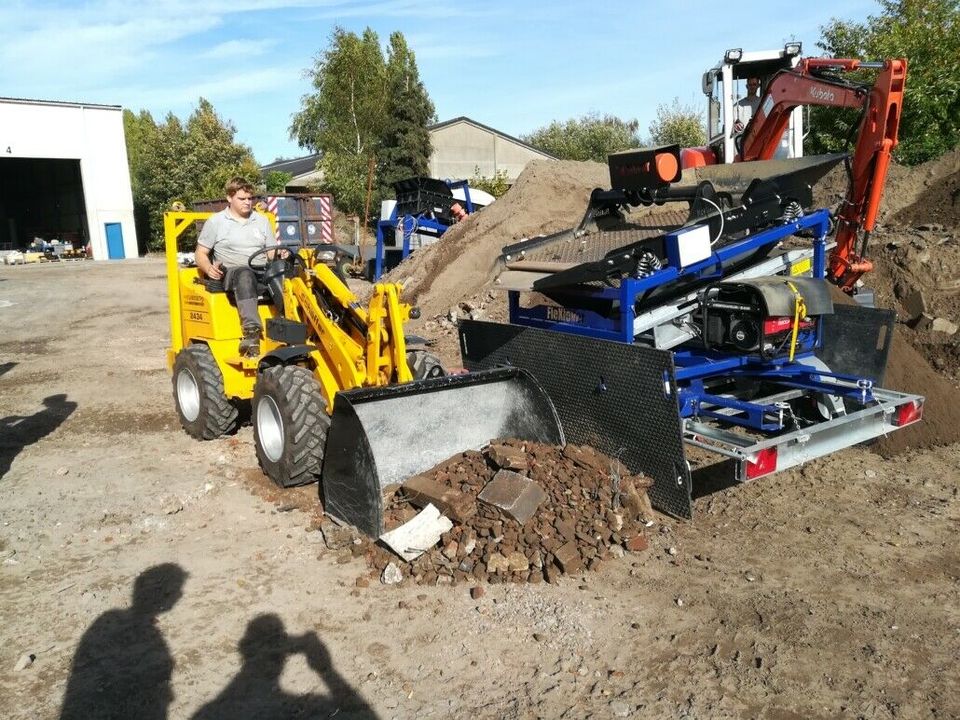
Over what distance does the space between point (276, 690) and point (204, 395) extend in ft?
11.5

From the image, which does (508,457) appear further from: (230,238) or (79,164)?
(79,164)

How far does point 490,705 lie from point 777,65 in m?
7.73

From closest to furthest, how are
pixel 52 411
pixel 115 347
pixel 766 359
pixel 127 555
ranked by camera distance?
pixel 127 555 → pixel 766 359 → pixel 52 411 → pixel 115 347

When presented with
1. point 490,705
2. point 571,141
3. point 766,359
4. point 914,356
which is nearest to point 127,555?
point 490,705

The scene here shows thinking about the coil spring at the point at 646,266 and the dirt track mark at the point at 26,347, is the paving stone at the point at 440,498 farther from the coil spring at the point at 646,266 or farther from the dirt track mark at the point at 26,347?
the dirt track mark at the point at 26,347

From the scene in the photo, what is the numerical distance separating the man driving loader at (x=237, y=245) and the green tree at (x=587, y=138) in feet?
158

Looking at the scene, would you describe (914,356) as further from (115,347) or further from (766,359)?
(115,347)

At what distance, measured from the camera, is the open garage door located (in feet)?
127

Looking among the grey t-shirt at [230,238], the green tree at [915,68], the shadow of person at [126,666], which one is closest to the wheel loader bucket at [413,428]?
the shadow of person at [126,666]

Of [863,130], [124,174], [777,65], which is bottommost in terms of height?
[863,130]

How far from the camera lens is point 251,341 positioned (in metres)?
6.01

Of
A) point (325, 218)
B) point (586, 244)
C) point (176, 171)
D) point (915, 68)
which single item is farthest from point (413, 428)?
point (176, 171)

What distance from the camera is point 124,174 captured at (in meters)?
36.2

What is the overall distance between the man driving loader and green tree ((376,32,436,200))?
105ft
